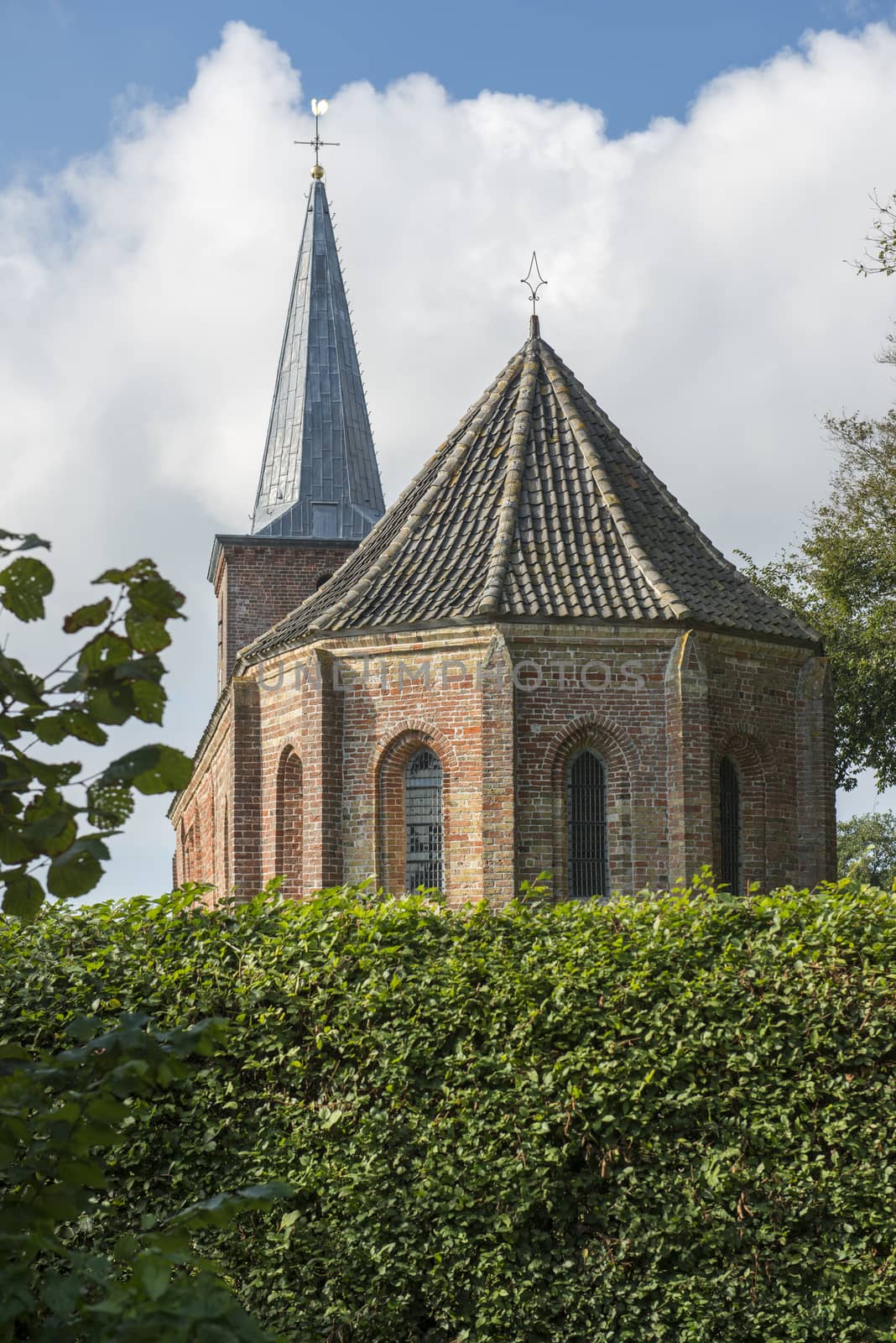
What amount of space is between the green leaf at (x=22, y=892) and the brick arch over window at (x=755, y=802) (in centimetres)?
1680

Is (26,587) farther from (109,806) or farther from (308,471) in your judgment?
(308,471)

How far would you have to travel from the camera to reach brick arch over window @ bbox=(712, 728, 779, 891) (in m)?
21.0

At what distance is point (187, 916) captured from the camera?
10.4 m

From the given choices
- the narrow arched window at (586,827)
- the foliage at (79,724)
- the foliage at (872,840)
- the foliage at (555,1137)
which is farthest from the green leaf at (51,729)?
the foliage at (872,840)

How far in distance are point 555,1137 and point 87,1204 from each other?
514cm

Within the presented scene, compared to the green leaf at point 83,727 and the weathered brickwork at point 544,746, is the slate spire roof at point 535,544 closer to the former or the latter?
the weathered brickwork at point 544,746

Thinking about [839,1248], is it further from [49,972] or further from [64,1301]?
[64,1301]

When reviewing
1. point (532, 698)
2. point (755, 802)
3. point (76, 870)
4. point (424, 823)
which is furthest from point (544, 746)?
point (76, 870)

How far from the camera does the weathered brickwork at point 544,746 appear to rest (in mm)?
19312

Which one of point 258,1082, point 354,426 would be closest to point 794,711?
point 258,1082

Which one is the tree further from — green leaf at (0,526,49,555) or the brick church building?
green leaf at (0,526,49,555)

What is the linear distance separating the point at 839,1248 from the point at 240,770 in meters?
14.5

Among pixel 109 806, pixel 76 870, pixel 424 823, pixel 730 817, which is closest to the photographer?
pixel 76 870

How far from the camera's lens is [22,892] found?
4.86 metres
